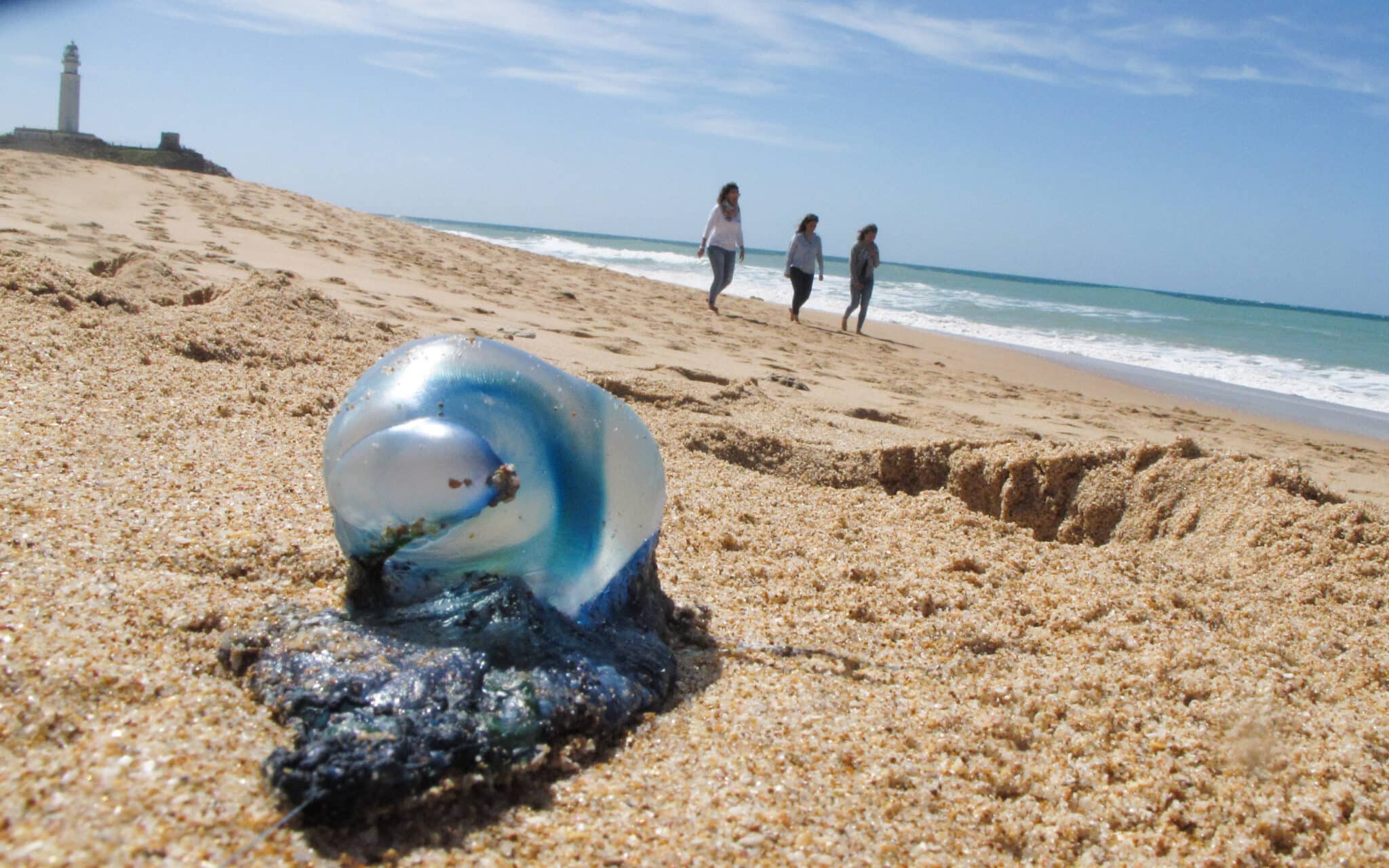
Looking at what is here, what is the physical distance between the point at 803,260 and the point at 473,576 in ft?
28.3

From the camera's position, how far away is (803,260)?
32.3 ft

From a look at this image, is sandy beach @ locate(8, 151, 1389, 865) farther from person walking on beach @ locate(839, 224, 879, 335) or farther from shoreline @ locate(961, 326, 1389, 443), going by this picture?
person walking on beach @ locate(839, 224, 879, 335)

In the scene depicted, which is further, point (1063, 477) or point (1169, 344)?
point (1169, 344)

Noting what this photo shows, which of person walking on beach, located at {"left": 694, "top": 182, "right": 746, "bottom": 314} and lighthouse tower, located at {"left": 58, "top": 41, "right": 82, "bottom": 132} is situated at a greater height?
lighthouse tower, located at {"left": 58, "top": 41, "right": 82, "bottom": 132}

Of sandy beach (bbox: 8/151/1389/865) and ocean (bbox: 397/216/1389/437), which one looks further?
ocean (bbox: 397/216/1389/437)

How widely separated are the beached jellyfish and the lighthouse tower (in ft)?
80.8

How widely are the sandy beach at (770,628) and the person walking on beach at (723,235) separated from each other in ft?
16.4

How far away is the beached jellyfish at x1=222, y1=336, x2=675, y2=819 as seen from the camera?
1.36m

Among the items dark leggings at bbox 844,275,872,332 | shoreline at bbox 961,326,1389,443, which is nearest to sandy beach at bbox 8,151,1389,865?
shoreline at bbox 961,326,1389,443

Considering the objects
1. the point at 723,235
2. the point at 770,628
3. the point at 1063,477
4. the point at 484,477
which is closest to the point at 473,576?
the point at 484,477

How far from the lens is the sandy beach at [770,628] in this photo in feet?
4.17

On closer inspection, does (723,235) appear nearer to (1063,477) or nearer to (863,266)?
(863,266)

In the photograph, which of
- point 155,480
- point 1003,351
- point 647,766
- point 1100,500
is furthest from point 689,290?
point 647,766

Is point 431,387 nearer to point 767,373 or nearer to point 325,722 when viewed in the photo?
point 325,722
